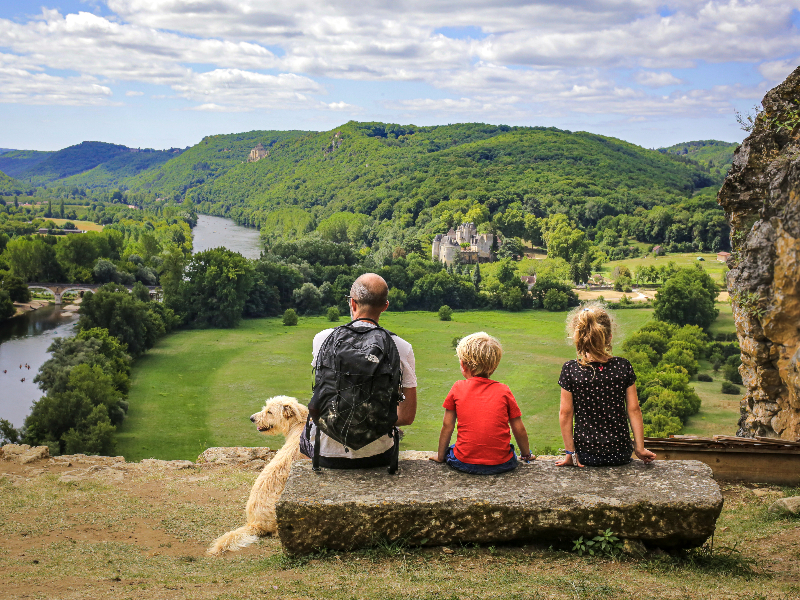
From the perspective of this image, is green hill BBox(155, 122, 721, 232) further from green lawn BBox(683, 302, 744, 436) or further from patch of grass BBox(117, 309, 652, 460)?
green lawn BBox(683, 302, 744, 436)

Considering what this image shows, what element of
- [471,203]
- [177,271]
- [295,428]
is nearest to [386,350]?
[295,428]

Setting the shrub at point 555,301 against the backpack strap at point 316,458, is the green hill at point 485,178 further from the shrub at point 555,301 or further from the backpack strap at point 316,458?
the backpack strap at point 316,458

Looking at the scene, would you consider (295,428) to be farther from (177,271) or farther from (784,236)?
(177,271)

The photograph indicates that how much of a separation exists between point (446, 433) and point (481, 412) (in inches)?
13.1

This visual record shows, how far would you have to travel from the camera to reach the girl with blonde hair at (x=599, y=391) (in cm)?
484

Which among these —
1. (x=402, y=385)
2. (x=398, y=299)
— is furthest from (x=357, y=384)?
(x=398, y=299)

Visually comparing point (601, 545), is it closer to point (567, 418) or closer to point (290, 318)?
point (567, 418)

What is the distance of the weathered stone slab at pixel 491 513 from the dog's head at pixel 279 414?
1.52m

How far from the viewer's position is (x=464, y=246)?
102 metres

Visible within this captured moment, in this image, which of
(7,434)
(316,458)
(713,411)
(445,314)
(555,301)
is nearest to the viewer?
(316,458)

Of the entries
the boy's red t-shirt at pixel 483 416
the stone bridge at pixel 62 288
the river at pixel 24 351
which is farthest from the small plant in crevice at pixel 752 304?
the stone bridge at pixel 62 288

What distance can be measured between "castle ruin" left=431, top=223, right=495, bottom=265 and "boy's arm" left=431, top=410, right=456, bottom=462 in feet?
299

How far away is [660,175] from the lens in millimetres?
146250

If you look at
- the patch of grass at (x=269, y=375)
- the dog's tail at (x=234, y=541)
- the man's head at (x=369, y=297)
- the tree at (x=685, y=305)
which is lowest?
the patch of grass at (x=269, y=375)
